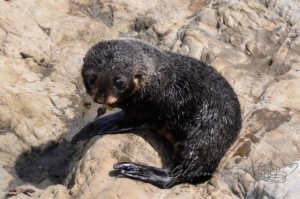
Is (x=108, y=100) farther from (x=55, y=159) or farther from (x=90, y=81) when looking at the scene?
(x=55, y=159)

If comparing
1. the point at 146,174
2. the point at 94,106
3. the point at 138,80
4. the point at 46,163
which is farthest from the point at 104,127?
the point at 146,174

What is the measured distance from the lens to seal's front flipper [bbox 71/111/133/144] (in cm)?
762

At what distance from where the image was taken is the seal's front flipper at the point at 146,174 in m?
6.76

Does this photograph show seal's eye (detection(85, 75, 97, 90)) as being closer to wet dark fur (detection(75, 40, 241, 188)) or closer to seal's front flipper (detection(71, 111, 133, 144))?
wet dark fur (detection(75, 40, 241, 188))

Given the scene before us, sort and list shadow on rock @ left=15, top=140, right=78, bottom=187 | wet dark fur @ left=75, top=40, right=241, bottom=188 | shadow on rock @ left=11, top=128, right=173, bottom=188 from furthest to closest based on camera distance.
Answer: shadow on rock @ left=15, top=140, right=78, bottom=187 < shadow on rock @ left=11, top=128, right=173, bottom=188 < wet dark fur @ left=75, top=40, right=241, bottom=188

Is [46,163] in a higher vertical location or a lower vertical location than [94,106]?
lower

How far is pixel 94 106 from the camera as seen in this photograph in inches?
348

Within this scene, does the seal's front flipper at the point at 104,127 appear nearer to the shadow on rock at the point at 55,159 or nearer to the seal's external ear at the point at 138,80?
the shadow on rock at the point at 55,159

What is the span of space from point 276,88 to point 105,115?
2.29m

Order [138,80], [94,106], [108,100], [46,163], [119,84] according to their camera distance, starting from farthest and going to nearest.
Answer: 1. [94,106]
2. [46,163]
3. [138,80]
4. [119,84]
5. [108,100]

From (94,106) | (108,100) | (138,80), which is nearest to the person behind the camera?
(108,100)

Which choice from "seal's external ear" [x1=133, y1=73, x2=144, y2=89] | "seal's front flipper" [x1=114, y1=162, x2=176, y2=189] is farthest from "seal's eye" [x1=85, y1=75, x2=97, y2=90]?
"seal's front flipper" [x1=114, y1=162, x2=176, y2=189]

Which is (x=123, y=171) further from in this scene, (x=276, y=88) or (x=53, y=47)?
(x=53, y=47)

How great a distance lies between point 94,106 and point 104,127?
1047mm
